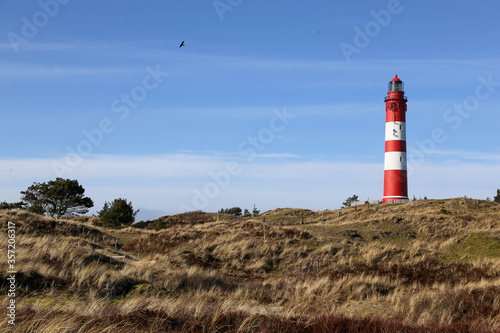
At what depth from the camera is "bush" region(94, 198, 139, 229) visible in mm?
48531

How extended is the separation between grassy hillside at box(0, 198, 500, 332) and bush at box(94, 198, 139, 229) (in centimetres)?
842

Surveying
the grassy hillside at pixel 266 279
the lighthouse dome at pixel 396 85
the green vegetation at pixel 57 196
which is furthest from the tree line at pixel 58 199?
the lighthouse dome at pixel 396 85

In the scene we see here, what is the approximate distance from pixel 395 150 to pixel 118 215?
33744mm

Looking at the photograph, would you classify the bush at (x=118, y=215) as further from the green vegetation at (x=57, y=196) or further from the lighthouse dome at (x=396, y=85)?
the lighthouse dome at (x=396, y=85)

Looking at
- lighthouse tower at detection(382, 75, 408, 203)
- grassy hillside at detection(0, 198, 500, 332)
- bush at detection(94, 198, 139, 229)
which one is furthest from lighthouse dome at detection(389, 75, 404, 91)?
bush at detection(94, 198, 139, 229)

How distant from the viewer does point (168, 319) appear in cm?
878

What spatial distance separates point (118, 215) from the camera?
48.8m

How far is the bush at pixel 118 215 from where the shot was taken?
48531 mm

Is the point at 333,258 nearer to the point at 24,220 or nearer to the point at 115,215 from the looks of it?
the point at 24,220

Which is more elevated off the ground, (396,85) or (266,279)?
(396,85)

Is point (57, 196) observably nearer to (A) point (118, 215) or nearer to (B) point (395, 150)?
(A) point (118, 215)

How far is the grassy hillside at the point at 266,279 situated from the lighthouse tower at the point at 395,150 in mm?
12448

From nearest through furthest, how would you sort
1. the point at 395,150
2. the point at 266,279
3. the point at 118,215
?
the point at 266,279, the point at 118,215, the point at 395,150

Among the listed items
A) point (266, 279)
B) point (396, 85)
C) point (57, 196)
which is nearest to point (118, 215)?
point (57, 196)
